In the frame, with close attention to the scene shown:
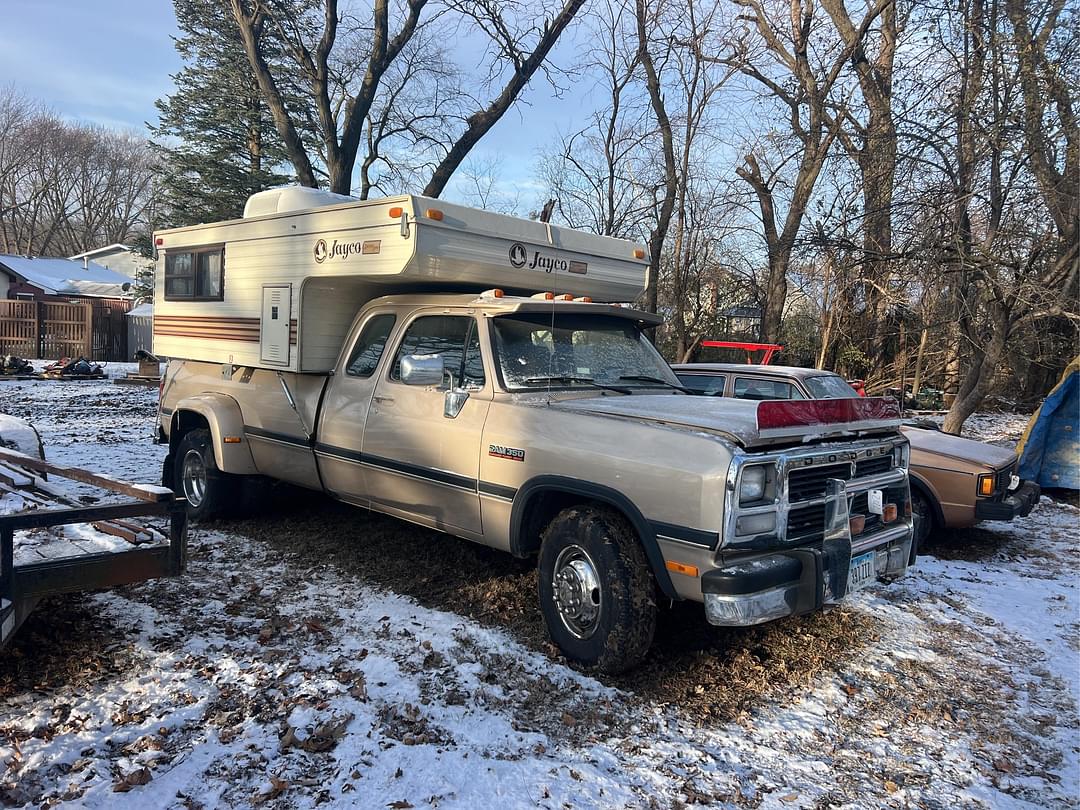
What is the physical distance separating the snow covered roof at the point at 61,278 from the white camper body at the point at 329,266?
28.7 metres

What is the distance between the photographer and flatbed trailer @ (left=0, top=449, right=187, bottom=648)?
3455 mm

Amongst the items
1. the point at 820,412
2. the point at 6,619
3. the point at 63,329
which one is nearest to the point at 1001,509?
the point at 820,412

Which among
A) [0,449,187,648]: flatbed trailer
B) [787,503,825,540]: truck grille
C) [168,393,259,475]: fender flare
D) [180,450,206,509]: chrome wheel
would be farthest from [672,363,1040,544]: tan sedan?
[180,450,206,509]: chrome wheel

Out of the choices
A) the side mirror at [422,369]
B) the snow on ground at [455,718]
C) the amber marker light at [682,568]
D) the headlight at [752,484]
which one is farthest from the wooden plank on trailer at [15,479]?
the headlight at [752,484]

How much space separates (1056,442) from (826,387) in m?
3.92

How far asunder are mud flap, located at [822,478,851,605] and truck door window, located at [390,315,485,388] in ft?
7.11

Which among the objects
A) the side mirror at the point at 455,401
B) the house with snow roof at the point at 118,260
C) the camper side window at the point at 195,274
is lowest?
the side mirror at the point at 455,401

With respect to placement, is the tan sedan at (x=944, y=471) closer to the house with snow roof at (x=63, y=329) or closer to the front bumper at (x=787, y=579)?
the front bumper at (x=787, y=579)

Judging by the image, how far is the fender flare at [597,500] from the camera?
3.81 metres

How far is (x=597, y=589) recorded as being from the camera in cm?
413

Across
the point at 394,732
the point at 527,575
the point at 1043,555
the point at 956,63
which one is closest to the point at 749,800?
the point at 394,732

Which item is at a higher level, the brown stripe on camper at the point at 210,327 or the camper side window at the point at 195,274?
the camper side window at the point at 195,274

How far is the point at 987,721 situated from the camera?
12.9 ft

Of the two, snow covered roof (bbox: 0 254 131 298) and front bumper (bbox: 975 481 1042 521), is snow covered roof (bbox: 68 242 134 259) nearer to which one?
snow covered roof (bbox: 0 254 131 298)
